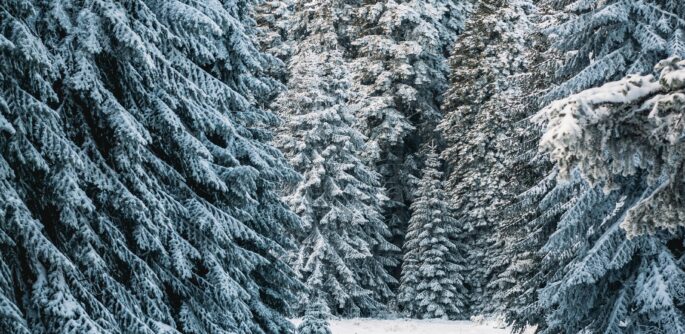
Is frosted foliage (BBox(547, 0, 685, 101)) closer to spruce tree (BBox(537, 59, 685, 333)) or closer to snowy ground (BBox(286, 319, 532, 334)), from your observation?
spruce tree (BBox(537, 59, 685, 333))

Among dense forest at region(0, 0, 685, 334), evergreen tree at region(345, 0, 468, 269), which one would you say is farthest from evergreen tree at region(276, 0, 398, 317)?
dense forest at region(0, 0, 685, 334)

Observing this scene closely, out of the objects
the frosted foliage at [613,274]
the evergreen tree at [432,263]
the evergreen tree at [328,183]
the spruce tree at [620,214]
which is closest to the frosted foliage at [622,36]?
the spruce tree at [620,214]

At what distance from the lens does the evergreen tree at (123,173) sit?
6.21 m

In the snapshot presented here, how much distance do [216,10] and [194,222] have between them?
8.68 feet

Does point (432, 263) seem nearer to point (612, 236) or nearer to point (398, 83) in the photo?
point (398, 83)

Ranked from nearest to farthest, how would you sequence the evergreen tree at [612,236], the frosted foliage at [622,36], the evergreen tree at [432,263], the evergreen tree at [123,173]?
the evergreen tree at [123,173] < the evergreen tree at [612,236] < the frosted foliage at [622,36] < the evergreen tree at [432,263]

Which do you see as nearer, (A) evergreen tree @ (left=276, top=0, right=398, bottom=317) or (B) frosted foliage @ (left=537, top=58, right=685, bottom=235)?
(B) frosted foliage @ (left=537, top=58, right=685, bottom=235)

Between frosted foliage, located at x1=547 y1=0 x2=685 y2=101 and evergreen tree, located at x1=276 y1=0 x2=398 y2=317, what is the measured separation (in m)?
13.2

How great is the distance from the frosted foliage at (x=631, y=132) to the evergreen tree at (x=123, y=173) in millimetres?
4481

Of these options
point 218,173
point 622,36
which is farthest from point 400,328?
point 218,173

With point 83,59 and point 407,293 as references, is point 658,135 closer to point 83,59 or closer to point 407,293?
point 83,59

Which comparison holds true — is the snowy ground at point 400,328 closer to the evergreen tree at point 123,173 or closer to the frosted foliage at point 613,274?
the frosted foliage at point 613,274

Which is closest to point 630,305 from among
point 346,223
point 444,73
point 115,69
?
point 115,69

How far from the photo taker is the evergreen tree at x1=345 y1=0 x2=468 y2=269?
101 ft
